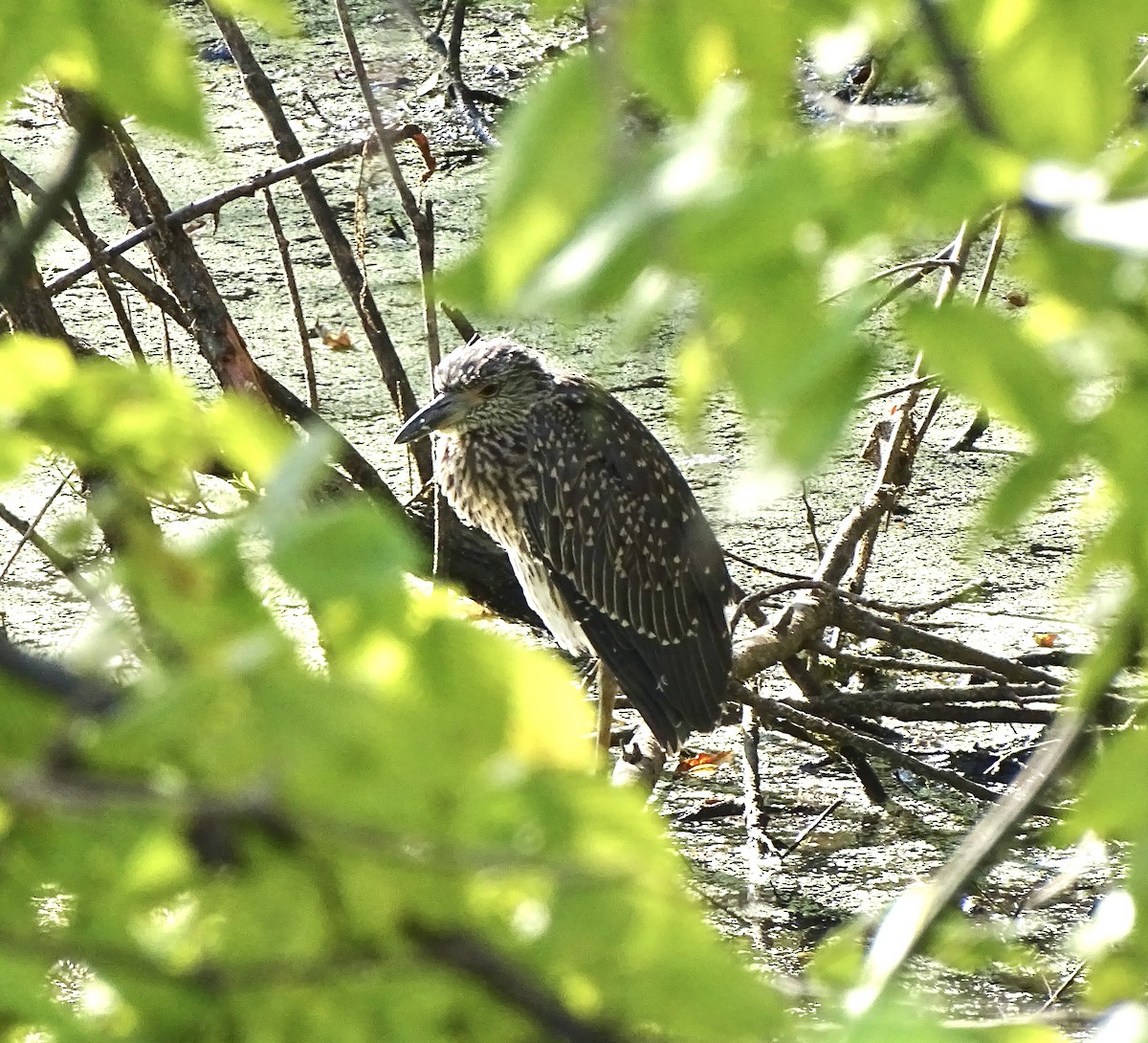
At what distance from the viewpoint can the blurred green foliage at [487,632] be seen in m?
0.52

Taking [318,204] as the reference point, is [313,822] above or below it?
below

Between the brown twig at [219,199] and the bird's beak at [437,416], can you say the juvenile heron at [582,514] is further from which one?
the brown twig at [219,199]

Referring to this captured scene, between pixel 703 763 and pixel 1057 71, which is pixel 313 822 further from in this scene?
pixel 703 763

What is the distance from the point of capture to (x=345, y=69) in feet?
21.7

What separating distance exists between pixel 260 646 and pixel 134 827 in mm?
144

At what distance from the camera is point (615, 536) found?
3.78 meters

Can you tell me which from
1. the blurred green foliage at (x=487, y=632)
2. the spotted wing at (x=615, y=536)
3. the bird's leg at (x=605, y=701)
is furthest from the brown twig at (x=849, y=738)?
the blurred green foliage at (x=487, y=632)

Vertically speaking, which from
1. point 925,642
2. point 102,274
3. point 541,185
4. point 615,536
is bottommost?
point 541,185

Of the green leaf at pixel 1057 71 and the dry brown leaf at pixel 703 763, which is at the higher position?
the dry brown leaf at pixel 703 763

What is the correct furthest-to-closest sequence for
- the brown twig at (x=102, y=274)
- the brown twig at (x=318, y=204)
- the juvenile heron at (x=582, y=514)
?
the juvenile heron at (x=582, y=514) → the brown twig at (x=318, y=204) → the brown twig at (x=102, y=274)

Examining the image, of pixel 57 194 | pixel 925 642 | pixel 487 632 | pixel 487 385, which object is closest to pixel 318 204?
pixel 487 385

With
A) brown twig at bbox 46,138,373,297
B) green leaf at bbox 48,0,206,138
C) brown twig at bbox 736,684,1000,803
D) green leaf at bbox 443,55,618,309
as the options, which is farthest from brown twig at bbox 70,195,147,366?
green leaf at bbox 443,55,618,309

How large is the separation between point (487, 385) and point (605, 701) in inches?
29.0

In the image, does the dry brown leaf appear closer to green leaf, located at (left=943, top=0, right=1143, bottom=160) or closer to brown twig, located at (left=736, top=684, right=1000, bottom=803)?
brown twig, located at (left=736, top=684, right=1000, bottom=803)
